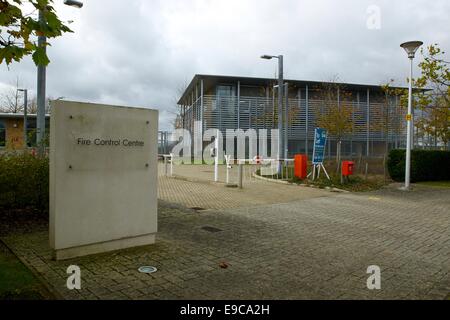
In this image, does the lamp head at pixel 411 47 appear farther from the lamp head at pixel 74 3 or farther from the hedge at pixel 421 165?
the lamp head at pixel 74 3

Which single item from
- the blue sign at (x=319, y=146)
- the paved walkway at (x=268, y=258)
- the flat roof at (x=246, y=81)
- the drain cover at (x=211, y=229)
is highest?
the flat roof at (x=246, y=81)

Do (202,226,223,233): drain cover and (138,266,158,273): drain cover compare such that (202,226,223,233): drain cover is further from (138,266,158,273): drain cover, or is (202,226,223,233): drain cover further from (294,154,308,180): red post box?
(294,154,308,180): red post box

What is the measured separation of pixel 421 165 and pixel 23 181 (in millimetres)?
17613

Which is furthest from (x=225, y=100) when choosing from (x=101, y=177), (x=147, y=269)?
(x=147, y=269)

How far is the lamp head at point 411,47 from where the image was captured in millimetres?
13846

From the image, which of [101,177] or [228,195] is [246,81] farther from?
[101,177]

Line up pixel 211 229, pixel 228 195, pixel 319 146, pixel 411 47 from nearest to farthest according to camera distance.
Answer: pixel 211 229 → pixel 228 195 → pixel 411 47 → pixel 319 146

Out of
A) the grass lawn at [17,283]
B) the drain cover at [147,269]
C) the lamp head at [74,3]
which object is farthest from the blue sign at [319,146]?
the grass lawn at [17,283]

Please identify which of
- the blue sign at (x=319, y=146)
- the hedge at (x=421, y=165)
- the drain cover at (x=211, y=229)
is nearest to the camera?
the drain cover at (x=211, y=229)

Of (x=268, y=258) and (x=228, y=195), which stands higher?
(x=228, y=195)

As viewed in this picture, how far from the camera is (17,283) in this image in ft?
13.1

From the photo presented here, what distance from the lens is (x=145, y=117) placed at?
5.61 metres

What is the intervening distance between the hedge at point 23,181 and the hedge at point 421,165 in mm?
15904

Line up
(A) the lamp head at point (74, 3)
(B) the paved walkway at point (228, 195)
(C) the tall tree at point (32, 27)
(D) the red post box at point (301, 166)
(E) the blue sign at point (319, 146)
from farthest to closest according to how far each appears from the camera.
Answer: (D) the red post box at point (301, 166), (E) the blue sign at point (319, 146), (B) the paved walkway at point (228, 195), (A) the lamp head at point (74, 3), (C) the tall tree at point (32, 27)
